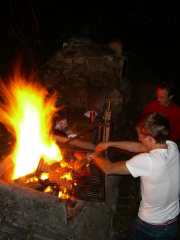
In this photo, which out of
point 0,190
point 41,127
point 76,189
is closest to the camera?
point 0,190

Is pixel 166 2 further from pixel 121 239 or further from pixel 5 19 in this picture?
pixel 121 239

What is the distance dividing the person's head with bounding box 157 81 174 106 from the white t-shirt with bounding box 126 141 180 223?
81.2 inches

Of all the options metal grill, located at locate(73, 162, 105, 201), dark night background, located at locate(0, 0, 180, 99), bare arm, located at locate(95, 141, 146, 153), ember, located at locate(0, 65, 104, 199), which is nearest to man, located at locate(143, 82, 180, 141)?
bare arm, located at locate(95, 141, 146, 153)

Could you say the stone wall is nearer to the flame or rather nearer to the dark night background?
the dark night background

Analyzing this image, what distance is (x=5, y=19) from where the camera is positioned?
9133 mm

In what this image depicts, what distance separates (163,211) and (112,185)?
1.82m

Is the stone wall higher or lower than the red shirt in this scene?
higher

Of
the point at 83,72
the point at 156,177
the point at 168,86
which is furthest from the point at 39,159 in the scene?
the point at 83,72

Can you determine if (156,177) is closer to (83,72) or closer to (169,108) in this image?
(169,108)

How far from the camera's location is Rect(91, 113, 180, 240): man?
7.67 ft

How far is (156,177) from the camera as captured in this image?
233 centimetres

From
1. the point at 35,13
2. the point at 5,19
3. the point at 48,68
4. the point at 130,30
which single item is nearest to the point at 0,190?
the point at 48,68

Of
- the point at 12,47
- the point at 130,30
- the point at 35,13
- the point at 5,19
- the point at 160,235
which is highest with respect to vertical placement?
the point at 130,30

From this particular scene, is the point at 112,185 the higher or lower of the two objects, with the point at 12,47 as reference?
lower
